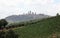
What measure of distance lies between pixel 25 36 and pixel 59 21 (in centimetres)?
1810

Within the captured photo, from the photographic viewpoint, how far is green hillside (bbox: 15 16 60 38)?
70.7 m

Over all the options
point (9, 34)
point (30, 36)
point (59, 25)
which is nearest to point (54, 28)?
point (59, 25)

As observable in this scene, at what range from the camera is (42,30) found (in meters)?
75.6

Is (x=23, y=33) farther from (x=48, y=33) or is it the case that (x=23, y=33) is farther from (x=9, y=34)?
(x=9, y=34)

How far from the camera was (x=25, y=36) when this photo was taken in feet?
231

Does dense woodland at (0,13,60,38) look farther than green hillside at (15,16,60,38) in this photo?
No

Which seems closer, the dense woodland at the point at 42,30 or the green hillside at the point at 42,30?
the dense woodland at the point at 42,30

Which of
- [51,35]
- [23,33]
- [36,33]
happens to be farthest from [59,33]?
[23,33]

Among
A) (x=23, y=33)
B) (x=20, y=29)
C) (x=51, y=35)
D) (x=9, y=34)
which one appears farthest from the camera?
(x=20, y=29)

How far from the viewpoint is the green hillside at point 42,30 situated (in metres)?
70.7

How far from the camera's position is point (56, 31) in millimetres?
72688

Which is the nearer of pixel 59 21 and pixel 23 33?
pixel 23 33

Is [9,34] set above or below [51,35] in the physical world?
above

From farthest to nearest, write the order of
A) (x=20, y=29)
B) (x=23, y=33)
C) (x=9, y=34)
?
(x=20, y=29), (x=23, y=33), (x=9, y=34)
